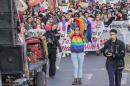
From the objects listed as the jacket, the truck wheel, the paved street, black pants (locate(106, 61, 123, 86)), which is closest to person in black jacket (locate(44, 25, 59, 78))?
the paved street

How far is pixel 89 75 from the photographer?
17641 millimetres

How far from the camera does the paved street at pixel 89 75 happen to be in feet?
53.0

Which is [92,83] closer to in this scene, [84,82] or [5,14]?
[84,82]

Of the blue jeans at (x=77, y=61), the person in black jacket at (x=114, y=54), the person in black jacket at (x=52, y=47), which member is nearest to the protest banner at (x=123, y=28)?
the person in black jacket at (x=52, y=47)

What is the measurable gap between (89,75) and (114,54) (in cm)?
463

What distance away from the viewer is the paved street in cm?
1614

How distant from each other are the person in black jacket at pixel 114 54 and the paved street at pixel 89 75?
239 centimetres

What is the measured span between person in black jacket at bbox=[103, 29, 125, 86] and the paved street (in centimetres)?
239

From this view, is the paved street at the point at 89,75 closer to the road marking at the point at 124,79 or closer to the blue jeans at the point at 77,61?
the road marking at the point at 124,79

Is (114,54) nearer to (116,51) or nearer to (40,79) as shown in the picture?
(116,51)

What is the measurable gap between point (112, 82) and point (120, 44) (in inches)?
35.0

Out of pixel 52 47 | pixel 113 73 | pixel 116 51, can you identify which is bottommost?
pixel 113 73

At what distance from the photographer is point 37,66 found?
39.4 ft

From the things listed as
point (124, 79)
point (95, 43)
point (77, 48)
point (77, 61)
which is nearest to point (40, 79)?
point (77, 48)
